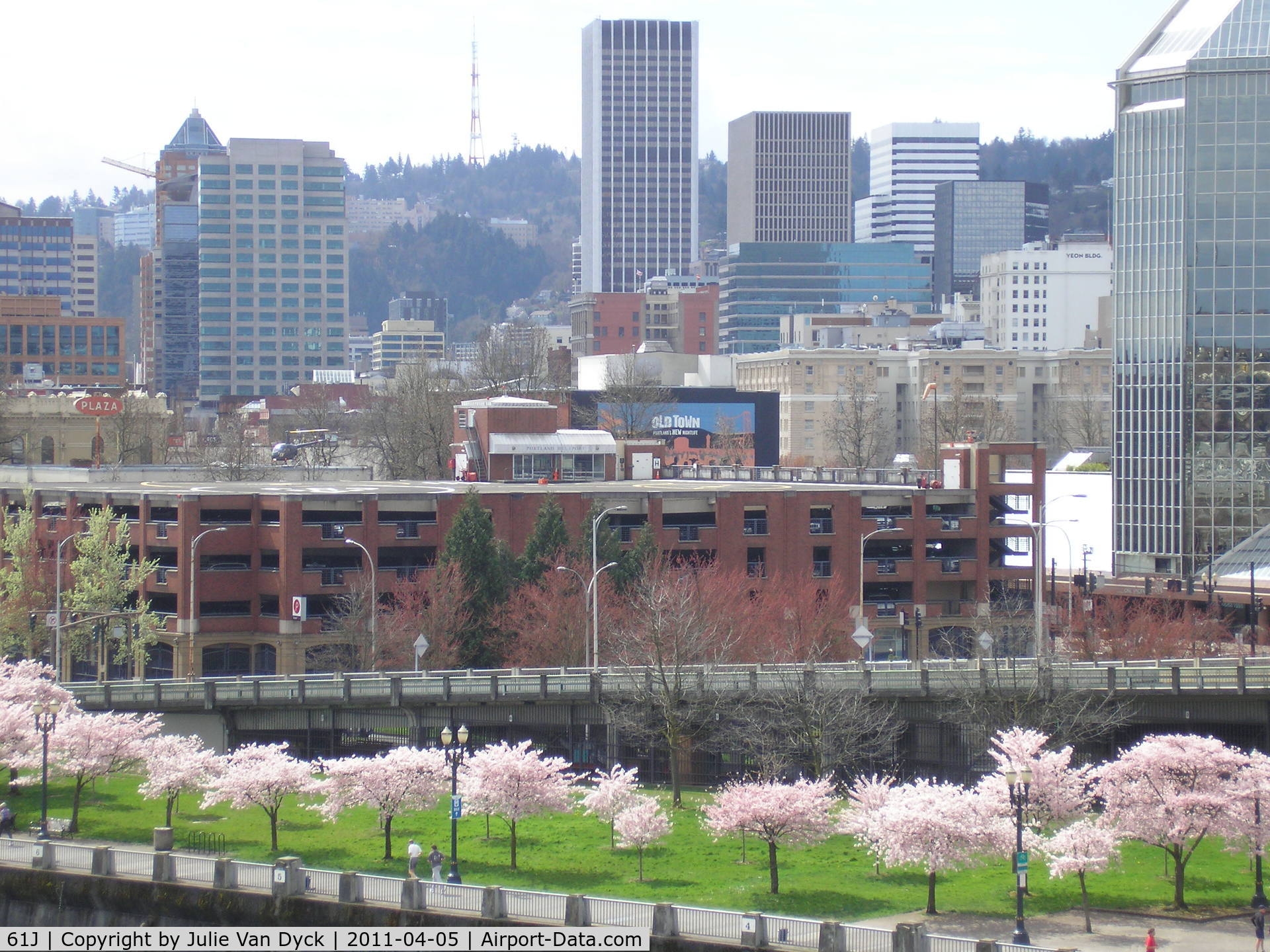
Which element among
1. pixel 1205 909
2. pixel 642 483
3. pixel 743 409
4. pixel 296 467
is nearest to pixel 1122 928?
pixel 1205 909

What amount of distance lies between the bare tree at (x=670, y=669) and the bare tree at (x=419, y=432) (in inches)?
2522

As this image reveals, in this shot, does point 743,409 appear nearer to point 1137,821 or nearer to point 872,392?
point 872,392

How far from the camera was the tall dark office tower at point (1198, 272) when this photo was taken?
100312 mm

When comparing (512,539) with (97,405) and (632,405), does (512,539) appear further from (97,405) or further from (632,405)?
(632,405)

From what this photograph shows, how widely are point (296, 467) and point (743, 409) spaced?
50.6 metres

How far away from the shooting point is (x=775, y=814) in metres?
44.2

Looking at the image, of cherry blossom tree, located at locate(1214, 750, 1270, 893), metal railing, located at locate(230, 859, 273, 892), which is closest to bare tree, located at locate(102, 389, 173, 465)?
metal railing, located at locate(230, 859, 273, 892)

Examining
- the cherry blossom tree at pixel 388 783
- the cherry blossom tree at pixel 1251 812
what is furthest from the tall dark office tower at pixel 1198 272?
the cherry blossom tree at pixel 388 783

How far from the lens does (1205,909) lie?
140ft

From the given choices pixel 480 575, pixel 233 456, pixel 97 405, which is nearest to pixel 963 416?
pixel 233 456

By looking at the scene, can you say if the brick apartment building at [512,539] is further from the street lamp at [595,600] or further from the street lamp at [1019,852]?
the street lamp at [1019,852]

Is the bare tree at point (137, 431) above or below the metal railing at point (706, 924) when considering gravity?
above

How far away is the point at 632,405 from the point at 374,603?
90.9m

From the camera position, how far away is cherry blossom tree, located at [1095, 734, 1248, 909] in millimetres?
43781
